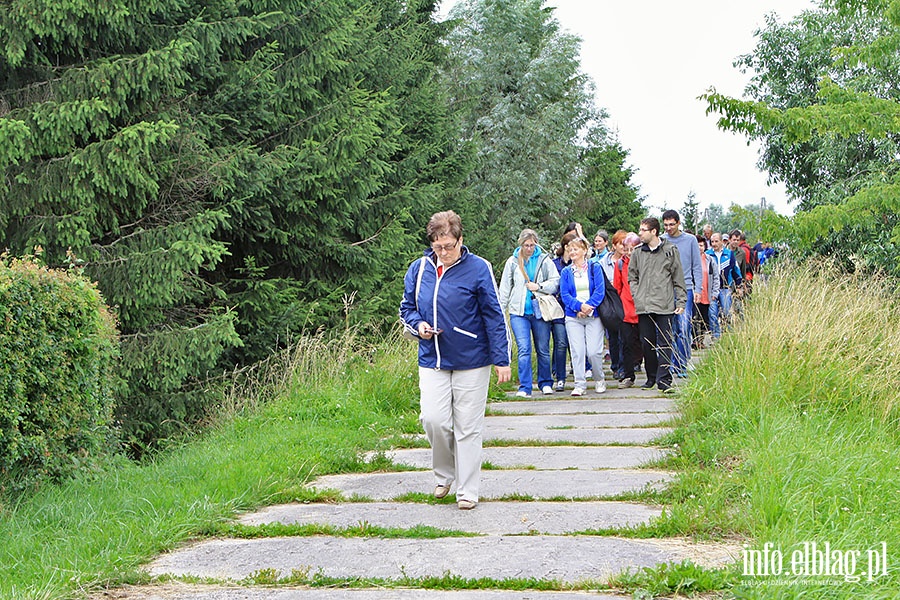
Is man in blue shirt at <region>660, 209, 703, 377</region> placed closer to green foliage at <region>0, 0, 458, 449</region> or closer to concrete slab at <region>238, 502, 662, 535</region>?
green foliage at <region>0, 0, 458, 449</region>

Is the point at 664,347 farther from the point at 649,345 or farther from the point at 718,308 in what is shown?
the point at 718,308

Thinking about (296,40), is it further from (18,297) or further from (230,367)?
(18,297)

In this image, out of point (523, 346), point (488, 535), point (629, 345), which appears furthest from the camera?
point (629, 345)

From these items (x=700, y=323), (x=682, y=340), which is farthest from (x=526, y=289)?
(x=700, y=323)

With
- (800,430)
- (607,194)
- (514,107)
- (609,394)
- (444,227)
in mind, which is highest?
(514,107)

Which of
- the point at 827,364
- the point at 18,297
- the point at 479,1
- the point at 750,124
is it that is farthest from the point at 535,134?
the point at 18,297

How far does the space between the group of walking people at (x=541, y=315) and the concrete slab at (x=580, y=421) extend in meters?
1.21

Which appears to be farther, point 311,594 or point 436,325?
point 436,325

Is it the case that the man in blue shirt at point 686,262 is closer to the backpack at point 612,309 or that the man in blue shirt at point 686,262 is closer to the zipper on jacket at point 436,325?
the backpack at point 612,309

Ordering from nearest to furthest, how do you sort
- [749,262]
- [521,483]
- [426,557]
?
[426,557], [521,483], [749,262]

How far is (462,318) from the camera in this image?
22.0 ft

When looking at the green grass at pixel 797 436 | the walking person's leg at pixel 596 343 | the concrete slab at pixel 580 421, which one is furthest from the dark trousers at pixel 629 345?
the concrete slab at pixel 580 421

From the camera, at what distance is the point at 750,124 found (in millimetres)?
14531

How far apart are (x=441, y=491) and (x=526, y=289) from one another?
18.8 feet
